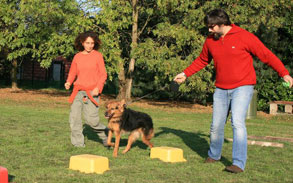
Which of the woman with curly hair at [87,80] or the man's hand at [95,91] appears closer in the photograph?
the man's hand at [95,91]

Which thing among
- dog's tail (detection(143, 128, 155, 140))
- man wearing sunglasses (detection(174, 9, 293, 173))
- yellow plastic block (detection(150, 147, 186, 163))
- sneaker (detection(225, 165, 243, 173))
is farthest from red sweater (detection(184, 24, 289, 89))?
dog's tail (detection(143, 128, 155, 140))

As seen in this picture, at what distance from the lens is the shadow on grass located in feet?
25.7

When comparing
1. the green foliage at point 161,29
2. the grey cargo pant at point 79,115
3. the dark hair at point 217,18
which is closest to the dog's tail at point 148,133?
the grey cargo pant at point 79,115

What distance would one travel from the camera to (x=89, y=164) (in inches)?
227

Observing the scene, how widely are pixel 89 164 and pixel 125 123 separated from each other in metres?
2.14

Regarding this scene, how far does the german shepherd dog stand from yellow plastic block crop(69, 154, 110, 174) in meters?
1.43

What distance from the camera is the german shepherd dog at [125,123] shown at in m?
7.62

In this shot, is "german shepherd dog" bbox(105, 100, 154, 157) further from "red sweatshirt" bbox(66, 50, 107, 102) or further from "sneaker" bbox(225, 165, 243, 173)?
"sneaker" bbox(225, 165, 243, 173)

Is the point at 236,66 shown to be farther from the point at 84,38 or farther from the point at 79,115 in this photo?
the point at 79,115

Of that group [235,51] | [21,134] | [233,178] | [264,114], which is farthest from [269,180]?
[264,114]

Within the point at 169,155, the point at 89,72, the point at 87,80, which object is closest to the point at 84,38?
the point at 89,72

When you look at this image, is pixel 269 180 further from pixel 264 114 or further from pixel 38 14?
pixel 38 14

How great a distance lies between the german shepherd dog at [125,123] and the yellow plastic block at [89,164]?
143cm

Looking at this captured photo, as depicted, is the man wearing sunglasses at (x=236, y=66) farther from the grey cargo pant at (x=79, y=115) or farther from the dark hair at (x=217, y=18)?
the grey cargo pant at (x=79, y=115)
